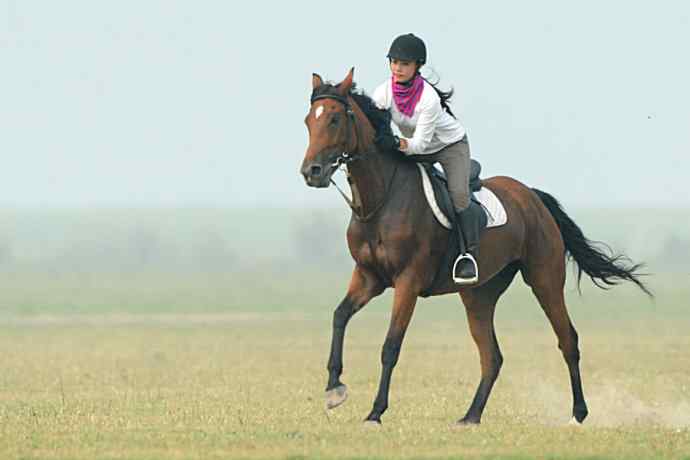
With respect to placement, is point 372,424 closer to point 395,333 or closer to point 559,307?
point 395,333

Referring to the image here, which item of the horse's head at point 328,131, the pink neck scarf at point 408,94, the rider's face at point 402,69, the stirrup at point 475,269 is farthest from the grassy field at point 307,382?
the rider's face at point 402,69

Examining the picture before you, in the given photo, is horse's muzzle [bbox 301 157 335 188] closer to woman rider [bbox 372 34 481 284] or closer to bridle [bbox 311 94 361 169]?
Result: bridle [bbox 311 94 361 169]

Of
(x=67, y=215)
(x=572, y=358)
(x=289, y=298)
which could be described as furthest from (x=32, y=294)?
(x=67, y=215)

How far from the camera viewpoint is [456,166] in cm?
1482

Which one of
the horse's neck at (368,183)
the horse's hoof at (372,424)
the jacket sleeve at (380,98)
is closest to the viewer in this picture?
the horse's hoof at (372,424)

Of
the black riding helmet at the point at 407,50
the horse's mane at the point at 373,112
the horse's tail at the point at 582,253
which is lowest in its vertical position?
the horse's tail at the point at 582,253

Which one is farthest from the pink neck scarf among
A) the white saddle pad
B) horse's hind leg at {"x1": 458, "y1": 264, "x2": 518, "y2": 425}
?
horse's hind leg at {"x1": 458, "y1": 264, "x2": 518, "y2": 425}

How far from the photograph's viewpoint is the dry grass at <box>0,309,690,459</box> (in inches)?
521

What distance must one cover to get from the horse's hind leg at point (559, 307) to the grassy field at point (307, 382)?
0.29 metres

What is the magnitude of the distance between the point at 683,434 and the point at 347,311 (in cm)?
275

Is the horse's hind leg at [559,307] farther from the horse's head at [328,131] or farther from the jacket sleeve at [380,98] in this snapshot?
the horse's head at [328,131]

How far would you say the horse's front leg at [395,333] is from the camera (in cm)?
1408

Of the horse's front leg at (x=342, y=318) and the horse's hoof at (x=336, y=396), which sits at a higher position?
the horse's front leg at (x=342, y=318)

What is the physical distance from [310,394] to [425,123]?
6.53 meters
